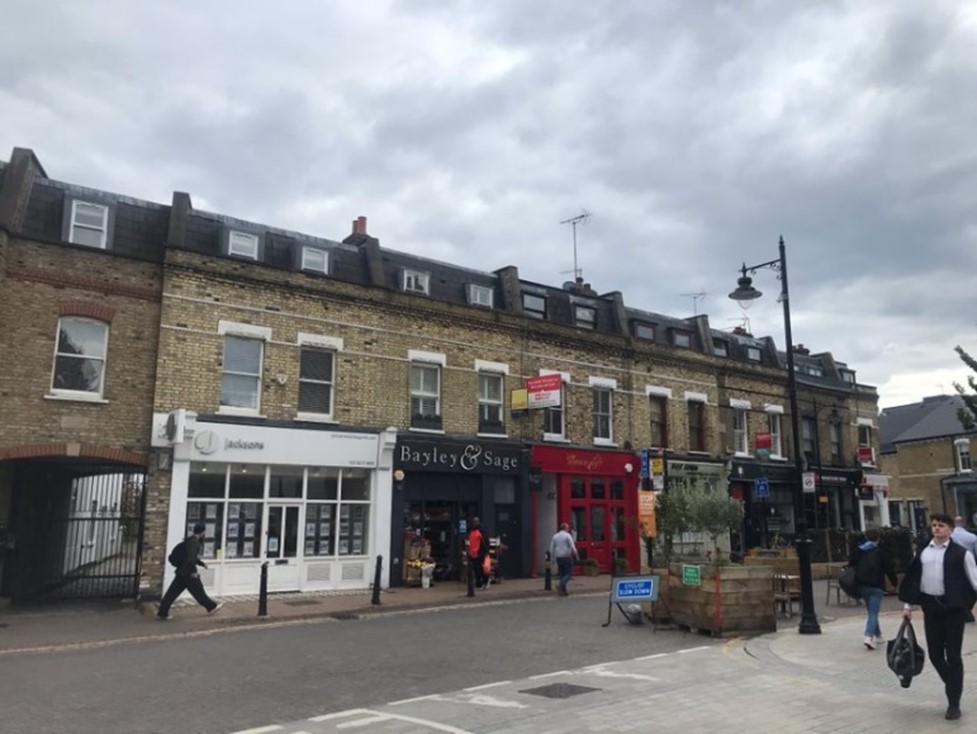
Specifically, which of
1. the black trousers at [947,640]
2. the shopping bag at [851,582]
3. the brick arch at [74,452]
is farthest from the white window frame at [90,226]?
the black trousers at [947,640]

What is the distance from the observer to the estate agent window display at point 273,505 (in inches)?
709

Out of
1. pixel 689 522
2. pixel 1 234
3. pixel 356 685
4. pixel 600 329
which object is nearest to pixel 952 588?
pixel 356 685

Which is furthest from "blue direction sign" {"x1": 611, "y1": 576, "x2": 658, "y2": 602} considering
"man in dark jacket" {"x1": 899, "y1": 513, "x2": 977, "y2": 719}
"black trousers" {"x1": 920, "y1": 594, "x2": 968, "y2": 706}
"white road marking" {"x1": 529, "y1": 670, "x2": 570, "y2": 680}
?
"black trousers" {"x1": 920, "y1": 594, "x2": 968, "y2": 706}

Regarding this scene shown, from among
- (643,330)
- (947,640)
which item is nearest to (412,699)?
(947,640)

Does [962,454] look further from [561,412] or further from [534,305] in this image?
[534,305]

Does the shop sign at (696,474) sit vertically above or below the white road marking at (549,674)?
above

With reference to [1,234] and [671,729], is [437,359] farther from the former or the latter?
[671,729]

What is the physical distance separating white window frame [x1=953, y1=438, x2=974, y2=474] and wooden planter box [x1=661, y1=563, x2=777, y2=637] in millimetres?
37297

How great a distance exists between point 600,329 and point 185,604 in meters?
15.6

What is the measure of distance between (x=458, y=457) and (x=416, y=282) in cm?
510

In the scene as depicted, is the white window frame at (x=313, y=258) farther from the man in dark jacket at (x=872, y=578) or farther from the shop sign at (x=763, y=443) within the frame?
the shop sign at (x=763, y=443)

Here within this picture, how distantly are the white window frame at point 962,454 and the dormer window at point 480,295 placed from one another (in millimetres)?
33202

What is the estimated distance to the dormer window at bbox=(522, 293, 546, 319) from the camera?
24938mm

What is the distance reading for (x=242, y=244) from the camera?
19.7 metres
